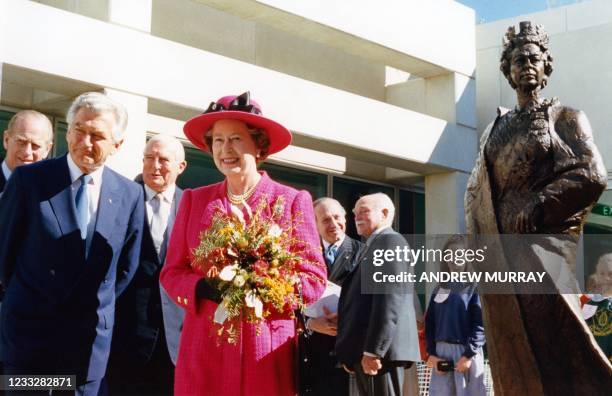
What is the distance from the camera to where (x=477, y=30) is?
15641 millimetres

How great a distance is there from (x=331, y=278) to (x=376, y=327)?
→ 2.87 ft

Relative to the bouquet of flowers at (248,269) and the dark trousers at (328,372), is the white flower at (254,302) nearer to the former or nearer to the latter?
the bouquet of flowers at (248,269)

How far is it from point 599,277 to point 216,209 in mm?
5361

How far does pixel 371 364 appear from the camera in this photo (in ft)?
17.2

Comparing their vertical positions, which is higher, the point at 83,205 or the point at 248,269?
the point at 83,205

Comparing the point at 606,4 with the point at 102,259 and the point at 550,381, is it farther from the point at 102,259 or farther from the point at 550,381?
the point at 102,259

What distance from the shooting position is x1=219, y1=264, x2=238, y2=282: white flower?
335 cm

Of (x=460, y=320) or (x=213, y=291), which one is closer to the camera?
(x=213, y=291)

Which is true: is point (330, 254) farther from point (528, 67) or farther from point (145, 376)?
point (528, 67)

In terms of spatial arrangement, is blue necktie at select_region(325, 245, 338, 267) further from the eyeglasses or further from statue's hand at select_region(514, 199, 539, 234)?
the eyeglasses

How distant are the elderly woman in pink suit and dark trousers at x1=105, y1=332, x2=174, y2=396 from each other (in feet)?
3.63

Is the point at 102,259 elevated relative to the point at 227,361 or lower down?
elevated

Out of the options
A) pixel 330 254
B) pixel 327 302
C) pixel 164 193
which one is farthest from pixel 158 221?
pixel 330 254

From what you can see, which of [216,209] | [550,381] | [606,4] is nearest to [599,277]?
[550,381]
